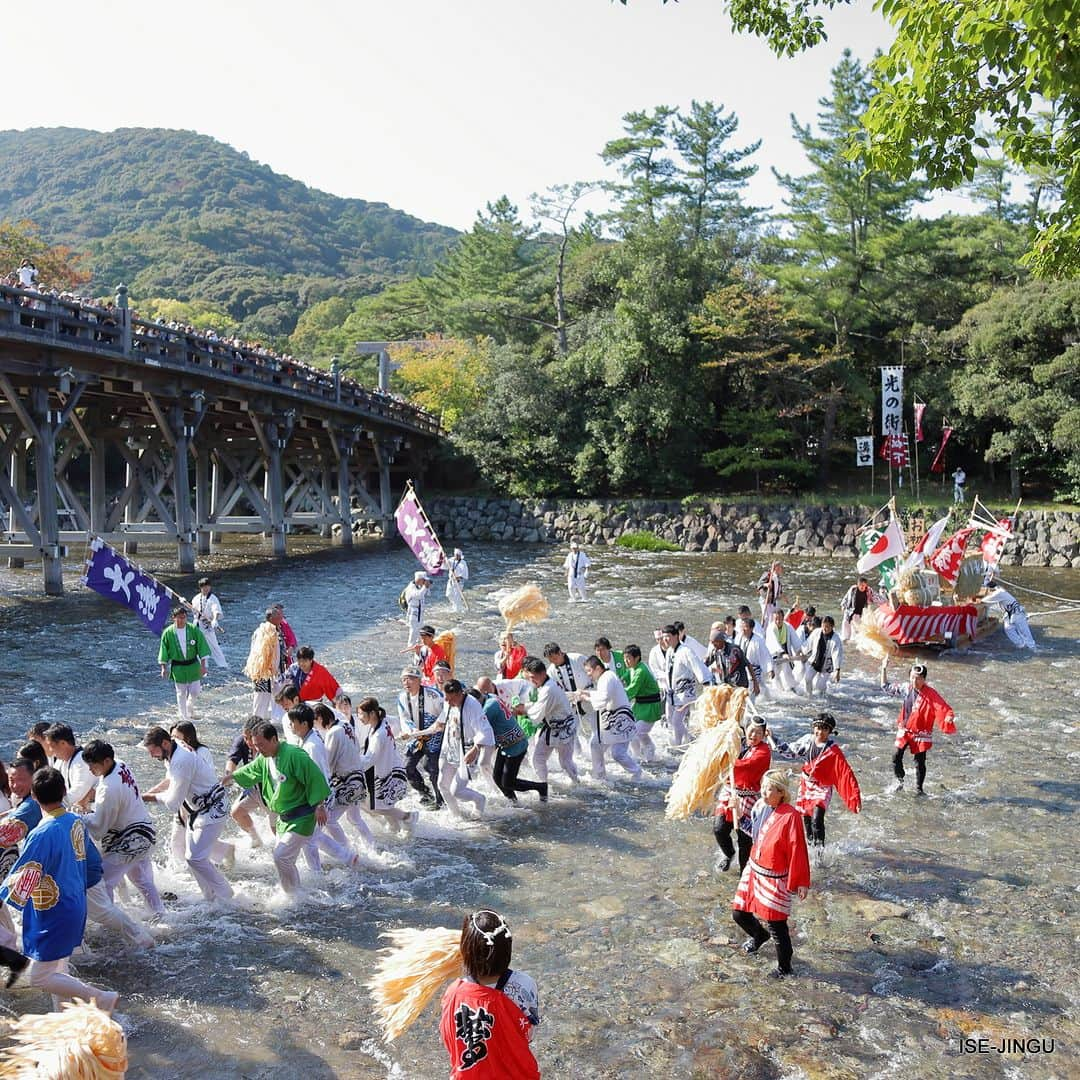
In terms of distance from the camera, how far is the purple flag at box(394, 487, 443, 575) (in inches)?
757

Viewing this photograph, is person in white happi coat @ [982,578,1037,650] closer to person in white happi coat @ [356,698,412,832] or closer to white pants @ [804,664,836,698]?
white pants @ [804,664,836,698]

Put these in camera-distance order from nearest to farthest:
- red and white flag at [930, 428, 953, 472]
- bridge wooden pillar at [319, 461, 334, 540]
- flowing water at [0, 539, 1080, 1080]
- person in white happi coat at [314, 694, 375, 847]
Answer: flowing water at [0, 539, 1080, 1080] < person in white happi coat at [314, 694, 375, 847] < red and white flag at [930, 428, 953, 472] < bridge wooden pillar at [319, 461, 334, 540]

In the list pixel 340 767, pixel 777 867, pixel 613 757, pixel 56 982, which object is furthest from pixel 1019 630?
pixel 56 982

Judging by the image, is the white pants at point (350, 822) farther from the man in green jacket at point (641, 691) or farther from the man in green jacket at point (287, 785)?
the man in green jacket at point (641, 691)

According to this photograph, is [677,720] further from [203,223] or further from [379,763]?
[203,223]

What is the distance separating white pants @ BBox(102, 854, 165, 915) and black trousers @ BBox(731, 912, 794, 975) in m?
4.16

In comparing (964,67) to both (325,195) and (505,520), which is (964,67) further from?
(325,195)

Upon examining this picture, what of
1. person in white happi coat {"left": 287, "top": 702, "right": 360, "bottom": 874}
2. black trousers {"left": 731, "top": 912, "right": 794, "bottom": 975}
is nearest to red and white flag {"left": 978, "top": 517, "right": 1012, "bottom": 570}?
black trousers {"left": 731, "top": 912, "right": 794, "bottom": 975}

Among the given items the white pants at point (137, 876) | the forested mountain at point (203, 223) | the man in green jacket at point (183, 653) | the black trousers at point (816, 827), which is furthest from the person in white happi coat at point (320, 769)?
the forested mountain at point (203, 223)

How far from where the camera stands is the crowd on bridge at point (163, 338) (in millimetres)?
22141

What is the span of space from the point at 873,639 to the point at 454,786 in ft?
29.6

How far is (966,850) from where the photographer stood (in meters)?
8.88

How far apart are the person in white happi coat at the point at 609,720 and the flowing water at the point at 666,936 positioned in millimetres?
270

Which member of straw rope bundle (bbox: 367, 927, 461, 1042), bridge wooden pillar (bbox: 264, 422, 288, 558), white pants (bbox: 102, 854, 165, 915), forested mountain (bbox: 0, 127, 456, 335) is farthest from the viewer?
forested mountain (bbox: 0, 127, 456, 335)
